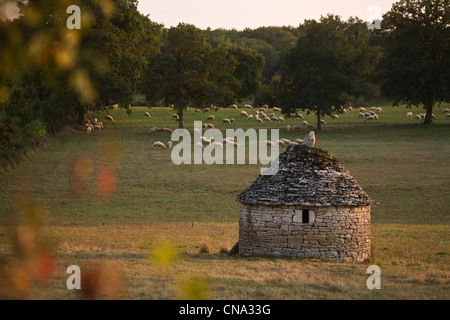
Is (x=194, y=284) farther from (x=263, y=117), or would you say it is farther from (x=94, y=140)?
(x=263, y=117)

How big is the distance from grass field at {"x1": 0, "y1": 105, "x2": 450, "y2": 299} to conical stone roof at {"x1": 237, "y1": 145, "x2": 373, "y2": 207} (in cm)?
177

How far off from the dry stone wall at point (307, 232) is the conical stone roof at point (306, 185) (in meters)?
0.25

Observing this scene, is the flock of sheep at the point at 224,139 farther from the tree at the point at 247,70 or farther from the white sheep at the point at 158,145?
the tree at the point at 247,70

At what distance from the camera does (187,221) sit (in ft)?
78.9

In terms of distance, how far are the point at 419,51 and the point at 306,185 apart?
44581mm

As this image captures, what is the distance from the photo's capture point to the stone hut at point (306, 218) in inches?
637

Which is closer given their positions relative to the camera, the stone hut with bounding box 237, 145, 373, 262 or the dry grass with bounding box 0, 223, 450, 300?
the dry grass with bounding box 0, 223, 450, 300

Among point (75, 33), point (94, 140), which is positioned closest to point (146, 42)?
point (94, 140)

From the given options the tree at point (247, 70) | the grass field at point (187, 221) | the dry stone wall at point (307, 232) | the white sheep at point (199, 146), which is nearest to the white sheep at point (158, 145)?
the grass field at point (187, 221)

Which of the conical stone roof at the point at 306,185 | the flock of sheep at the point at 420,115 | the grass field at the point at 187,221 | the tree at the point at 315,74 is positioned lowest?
the grass field at the point at 187,221

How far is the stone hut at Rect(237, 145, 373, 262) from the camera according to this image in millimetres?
16172

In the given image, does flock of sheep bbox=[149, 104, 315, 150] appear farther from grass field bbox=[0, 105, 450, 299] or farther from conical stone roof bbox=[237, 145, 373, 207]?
conical stone roof bbox=[237, 145, 373, 207]

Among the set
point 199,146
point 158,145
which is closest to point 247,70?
point 158,145

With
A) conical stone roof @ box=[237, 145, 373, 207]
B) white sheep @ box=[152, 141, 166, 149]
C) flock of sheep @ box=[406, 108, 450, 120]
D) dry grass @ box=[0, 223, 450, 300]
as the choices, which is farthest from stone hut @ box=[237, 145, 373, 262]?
flock of sheep @ box=[406, 108, 450, 120]
